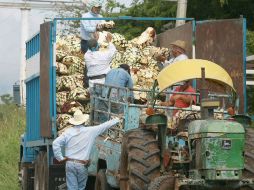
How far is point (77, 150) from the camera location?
15789 mm

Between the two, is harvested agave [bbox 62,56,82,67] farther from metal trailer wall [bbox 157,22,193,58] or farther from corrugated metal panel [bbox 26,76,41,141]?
metal trailer wall [bbox 157,22,193,58]

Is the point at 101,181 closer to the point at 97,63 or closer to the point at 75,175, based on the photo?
the point at 75,175

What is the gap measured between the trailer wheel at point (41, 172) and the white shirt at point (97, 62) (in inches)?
76.2

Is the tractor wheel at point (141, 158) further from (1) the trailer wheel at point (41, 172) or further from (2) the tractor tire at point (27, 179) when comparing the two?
(2) the tractor tire at point (27, 179)

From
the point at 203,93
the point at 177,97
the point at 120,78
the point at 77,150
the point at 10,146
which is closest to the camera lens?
the point at 203,93

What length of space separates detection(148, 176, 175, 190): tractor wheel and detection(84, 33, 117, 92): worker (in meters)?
6.36

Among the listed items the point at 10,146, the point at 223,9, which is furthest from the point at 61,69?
the point at 10,146

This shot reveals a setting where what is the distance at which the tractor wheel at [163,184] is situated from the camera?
11.9 meters

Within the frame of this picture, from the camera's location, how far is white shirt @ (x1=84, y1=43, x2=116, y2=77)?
18.3 meters

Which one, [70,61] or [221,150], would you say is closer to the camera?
[221,150]

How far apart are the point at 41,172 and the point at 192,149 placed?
296 inches

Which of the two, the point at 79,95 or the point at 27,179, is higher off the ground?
the point at 79,95

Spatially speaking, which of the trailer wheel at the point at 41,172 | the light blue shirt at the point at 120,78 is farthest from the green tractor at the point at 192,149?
the trailer wheel at the point at 41,172

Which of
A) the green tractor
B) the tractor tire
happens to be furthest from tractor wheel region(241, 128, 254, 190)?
the tractor tire
